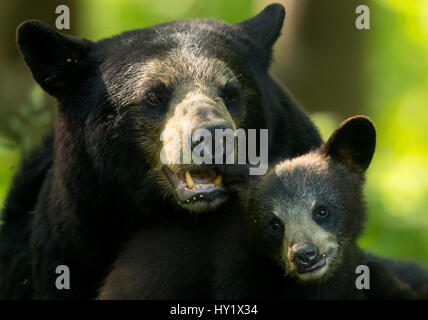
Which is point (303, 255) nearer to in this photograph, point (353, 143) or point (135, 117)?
point (353, 143)

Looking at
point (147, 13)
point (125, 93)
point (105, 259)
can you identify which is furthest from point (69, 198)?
point (147, 13)

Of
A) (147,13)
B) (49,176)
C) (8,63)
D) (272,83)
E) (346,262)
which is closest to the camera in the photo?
(346,262)

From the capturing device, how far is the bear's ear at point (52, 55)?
20.6ft

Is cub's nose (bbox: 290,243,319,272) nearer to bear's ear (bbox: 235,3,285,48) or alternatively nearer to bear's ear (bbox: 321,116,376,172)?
bear's ear (bbox: 321,116,376,172)

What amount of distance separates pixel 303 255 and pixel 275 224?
1.58ft

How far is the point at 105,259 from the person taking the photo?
6879mm

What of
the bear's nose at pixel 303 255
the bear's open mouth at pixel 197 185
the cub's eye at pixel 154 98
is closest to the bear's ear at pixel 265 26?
the cub's eye at pixel 154 98

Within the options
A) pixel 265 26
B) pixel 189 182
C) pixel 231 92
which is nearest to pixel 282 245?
pixel 189 182

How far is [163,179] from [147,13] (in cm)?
1984

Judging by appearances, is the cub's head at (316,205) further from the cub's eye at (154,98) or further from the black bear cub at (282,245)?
the cub's eye at (154,98)

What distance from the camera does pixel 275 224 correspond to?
5781mm

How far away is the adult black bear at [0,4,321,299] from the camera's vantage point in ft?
20.2

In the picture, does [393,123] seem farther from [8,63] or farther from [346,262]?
[346,262]
